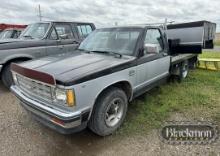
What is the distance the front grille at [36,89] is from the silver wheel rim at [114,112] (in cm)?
98

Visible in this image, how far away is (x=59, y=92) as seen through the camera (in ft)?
8.89

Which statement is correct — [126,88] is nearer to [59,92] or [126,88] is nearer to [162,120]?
[162,120]

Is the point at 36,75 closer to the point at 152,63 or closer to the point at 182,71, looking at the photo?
the point at 152,63

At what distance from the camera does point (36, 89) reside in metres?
3.06

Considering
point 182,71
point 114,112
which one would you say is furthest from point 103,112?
point 182,71

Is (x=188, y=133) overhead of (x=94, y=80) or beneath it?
beneath

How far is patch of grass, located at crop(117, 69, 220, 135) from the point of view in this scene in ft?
12.5

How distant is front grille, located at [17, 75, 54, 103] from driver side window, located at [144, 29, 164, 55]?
210cm

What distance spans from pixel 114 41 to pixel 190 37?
310 centimetres

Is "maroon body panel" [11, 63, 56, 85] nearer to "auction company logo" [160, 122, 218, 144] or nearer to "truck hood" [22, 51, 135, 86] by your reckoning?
"truck hood" [22, 51, 135, 86]


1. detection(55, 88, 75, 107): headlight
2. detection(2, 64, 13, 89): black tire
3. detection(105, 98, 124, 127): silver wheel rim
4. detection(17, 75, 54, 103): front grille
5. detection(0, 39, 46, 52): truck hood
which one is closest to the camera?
detection(55, 88, 75, 107): headlight

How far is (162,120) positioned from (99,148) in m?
1.45

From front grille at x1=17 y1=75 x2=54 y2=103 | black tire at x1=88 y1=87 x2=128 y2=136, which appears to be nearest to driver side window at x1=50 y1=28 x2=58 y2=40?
front grille at x1=17 y1=75 x2=54 y2=103

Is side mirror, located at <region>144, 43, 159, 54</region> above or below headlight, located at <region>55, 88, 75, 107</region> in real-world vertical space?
above
